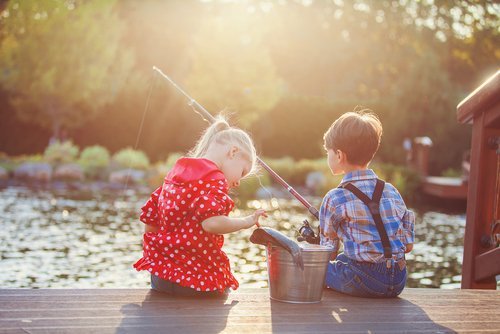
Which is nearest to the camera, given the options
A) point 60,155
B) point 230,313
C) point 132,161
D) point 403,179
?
point 230,313

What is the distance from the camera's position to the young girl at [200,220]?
3.11 meters

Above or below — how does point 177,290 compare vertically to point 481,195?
below

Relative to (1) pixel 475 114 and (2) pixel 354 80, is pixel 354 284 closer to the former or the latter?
(1) pixel 475 114

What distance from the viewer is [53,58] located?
22219mm

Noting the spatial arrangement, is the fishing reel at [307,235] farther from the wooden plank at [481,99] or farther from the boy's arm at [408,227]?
the wooden plank at [481,99]

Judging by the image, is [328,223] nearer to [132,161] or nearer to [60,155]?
[132,161]

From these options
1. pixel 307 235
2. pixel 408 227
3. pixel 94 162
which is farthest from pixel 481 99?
pixel 94 162

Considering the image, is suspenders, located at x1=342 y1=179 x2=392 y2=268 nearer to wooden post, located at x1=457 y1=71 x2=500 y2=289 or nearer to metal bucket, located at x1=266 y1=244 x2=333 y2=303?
metal bucket, located at x1=266 y1=244 x2=333 y2=303

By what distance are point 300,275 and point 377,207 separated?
0.47 m

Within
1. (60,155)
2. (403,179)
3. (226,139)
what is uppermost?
(226,139)

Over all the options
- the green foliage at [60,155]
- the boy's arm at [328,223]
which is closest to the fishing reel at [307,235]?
the boy's arm at [328,223]

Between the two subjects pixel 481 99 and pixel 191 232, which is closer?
pixel 191 232

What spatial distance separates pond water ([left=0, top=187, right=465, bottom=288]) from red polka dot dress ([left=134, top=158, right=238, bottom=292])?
2.94 metres

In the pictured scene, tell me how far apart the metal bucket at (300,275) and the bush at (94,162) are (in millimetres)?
15695
